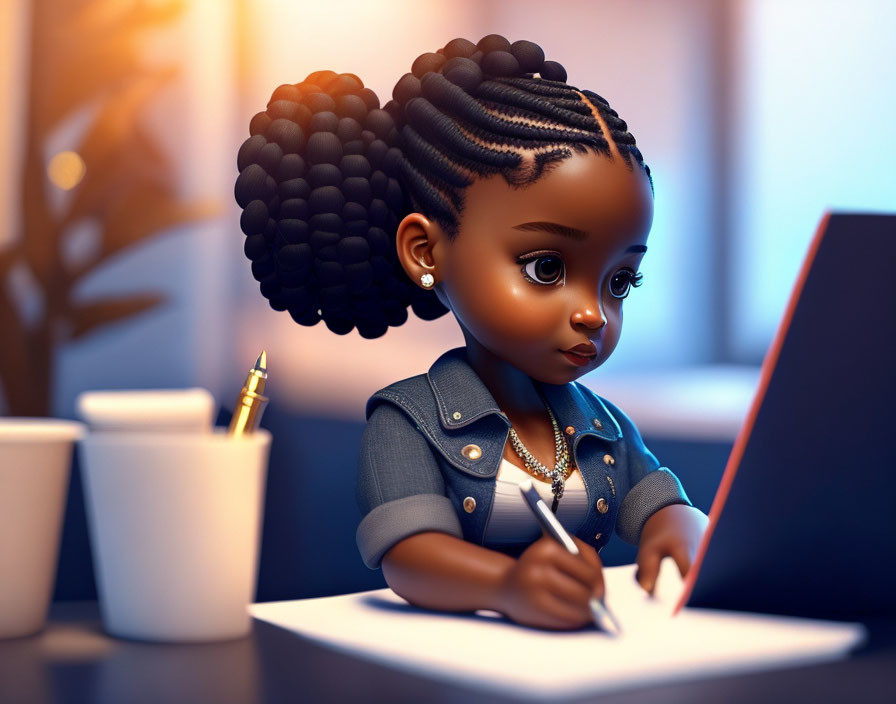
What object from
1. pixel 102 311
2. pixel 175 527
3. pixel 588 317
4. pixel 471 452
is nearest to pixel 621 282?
pixel 588 317

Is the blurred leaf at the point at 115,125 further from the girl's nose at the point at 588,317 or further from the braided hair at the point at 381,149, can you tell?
the girl's nose at the point at 588,317

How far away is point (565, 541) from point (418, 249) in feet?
0.99

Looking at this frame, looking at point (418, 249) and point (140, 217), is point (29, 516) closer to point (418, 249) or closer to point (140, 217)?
point (418, 249)

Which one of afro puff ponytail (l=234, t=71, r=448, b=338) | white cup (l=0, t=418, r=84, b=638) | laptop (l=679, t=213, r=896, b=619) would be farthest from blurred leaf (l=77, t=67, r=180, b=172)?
laptop (l=679, t=213, r=896, b=619)

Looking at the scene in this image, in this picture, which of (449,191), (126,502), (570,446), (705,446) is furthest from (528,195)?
(705,446)

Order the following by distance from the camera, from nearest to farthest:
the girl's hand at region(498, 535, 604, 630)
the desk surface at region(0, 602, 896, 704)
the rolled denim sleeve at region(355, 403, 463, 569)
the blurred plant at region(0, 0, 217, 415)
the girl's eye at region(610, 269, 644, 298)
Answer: the desk surface at region(0, 602, 896, 704) → the girl's hand at region(498, 535, 604, 630) → the rolled denim sleeve at region(355, 403, 463, 569) → the girl's eye at region(610, 269, 644, 298) → the blurred plant at region(0, 0, 217, 415)

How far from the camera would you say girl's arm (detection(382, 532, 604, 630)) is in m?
0.53

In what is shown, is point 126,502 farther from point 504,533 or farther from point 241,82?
point 241,82

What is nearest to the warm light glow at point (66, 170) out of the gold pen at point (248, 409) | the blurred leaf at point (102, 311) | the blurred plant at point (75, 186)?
the blurred plant at point (75, 186)

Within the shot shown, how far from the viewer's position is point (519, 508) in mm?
719

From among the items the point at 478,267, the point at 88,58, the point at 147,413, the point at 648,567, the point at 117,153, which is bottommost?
the point at 648,567

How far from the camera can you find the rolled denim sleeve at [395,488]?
0.63m

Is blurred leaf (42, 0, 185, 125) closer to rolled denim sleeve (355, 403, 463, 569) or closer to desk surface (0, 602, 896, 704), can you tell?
rolled denim sleeve (355, 403, 463, 569)

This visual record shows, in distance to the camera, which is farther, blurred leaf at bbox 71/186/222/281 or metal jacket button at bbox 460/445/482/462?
blurred leaf at bbox 71/186/222/281
